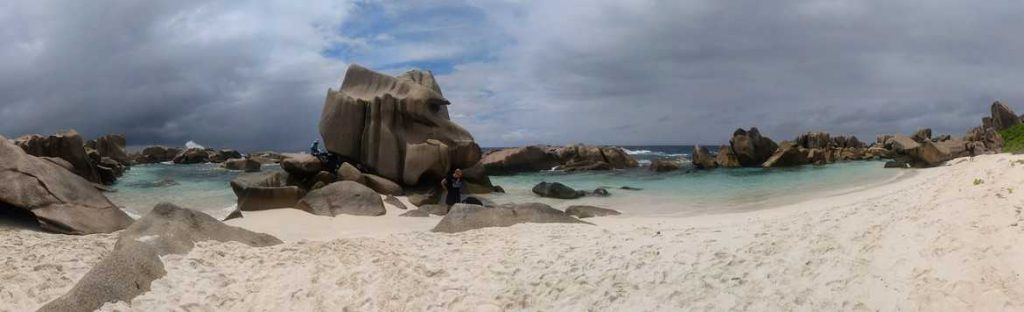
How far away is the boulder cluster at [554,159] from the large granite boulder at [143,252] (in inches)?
1459

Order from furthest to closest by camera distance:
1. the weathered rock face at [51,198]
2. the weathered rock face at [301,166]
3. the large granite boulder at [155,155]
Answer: the large granite boulder at [155,155] → the weathered rock face at [301,166] → the weathered rock face at [51,198]

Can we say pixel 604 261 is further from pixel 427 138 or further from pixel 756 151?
pixel 756 151

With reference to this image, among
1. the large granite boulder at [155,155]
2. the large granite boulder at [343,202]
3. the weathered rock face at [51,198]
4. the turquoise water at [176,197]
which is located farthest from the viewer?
the large granite boulder at [155,155]

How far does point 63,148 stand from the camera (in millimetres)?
31812

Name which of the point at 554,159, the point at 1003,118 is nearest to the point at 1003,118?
the point at 1003,118

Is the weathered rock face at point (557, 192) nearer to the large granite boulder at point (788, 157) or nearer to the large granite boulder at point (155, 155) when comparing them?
the large granite boulder at point (788, 157)

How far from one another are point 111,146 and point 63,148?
31.7 metres

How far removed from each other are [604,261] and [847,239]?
354cm

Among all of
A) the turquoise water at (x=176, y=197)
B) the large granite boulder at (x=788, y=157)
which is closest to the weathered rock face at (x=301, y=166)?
the turquoise water at (x=176, y=197)

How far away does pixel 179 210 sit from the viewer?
1144 cm

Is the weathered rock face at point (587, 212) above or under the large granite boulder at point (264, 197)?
under

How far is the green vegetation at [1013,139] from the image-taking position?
34150 mm

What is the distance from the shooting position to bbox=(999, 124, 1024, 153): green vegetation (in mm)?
34150

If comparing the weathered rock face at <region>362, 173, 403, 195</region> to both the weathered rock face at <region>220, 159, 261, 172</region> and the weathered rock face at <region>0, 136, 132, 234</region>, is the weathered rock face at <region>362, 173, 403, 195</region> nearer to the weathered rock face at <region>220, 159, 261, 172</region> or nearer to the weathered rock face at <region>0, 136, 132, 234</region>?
the weathered rock face at <region>0, 136, 132, 234</region>
